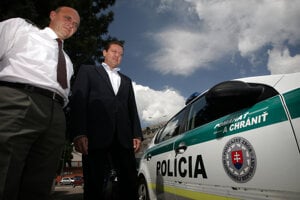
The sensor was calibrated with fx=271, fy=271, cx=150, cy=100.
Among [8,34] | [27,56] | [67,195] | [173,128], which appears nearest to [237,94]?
[27,56]

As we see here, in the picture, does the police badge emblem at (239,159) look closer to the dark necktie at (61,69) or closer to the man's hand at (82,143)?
the man's hand at (82,143)

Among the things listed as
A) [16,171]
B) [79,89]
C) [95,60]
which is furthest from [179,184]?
[95,60]

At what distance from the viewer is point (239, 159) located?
1.89 m

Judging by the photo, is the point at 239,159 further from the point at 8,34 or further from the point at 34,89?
the point at 8,34

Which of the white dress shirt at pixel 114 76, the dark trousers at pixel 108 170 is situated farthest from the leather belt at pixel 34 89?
the white dress shirt at pixel 114 76

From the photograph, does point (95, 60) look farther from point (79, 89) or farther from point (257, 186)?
point (257, 186)

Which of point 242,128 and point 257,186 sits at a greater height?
point 242,128

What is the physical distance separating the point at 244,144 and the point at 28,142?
57.1 inches

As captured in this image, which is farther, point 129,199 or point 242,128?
point 129,199

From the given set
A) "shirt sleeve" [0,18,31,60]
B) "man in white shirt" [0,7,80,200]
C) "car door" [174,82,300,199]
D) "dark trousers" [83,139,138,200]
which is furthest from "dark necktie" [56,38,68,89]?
"car door" [174,82,300,199]

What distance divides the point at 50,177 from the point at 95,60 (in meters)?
9.75

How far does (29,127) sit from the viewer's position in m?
1.78

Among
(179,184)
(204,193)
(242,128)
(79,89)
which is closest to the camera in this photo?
(242,128)

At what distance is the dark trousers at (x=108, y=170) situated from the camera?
256 centimetres
